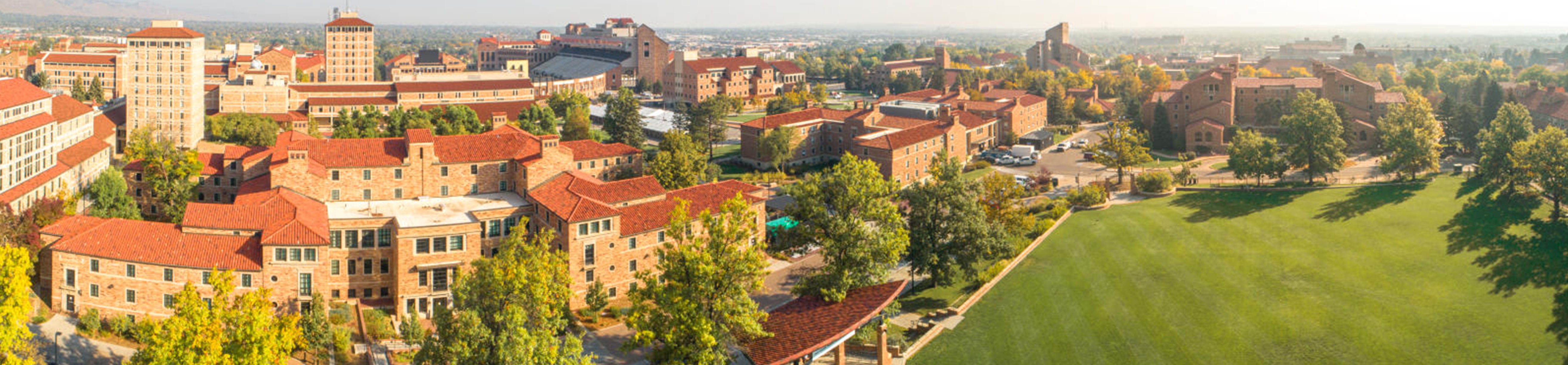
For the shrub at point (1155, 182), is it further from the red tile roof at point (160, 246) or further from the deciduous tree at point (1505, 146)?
the red tile roof at point (160, 246)

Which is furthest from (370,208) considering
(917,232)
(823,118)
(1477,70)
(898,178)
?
(1477,70)

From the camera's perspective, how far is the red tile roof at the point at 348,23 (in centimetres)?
13062

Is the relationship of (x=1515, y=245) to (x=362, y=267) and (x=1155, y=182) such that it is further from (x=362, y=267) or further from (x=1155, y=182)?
(x=362, y=267)

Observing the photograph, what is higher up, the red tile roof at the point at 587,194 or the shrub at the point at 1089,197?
the red tile roof at the point at 587,194

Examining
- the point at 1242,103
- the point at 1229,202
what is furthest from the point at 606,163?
the point at 1242,103

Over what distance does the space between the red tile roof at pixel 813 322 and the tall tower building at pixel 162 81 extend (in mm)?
57485

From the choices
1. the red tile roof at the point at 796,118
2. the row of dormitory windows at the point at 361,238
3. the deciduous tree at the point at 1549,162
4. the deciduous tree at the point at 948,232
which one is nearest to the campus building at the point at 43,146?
the row of dormitory windows at the point at 361,238

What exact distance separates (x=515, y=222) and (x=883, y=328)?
69.7ft

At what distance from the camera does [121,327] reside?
43969 mm

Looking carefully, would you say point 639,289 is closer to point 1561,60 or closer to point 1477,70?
point 1477,70

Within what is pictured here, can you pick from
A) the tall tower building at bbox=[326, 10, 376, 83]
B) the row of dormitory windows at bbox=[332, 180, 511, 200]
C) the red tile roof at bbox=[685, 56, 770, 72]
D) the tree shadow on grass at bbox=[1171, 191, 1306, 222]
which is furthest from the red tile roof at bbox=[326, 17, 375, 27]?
the tree shadow on grass at bbox=[1171, 191, 1306, 222]

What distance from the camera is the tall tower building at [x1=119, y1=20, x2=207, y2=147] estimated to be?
259 ft

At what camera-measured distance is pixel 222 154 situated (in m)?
64.8

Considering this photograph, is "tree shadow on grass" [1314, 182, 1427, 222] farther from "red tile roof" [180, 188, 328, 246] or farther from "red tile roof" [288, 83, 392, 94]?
"red tile roof" [288, 83, 392, 94]
